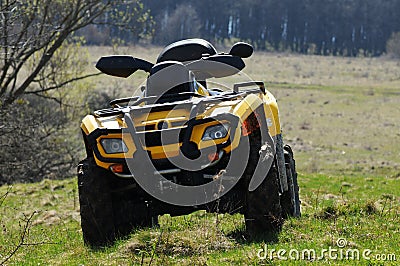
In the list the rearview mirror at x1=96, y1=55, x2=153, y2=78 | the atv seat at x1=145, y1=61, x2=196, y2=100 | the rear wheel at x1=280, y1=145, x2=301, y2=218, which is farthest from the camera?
the rearview mirror at x1=96, y1=55, x2=153, y2=78

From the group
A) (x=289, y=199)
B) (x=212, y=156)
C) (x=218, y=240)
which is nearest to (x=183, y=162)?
(x=212, y=156)

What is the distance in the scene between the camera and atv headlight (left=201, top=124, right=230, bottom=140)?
21.4ft

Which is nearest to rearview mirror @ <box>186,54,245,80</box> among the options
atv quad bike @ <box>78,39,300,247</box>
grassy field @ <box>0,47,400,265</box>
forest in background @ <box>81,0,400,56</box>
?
atv quad bike @ <box>78,39,300,247</box>

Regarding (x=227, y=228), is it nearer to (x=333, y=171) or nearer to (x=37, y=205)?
(x=37, y=205)

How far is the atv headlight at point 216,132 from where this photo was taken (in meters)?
6.52

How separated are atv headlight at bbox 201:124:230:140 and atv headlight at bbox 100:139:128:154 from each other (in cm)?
92

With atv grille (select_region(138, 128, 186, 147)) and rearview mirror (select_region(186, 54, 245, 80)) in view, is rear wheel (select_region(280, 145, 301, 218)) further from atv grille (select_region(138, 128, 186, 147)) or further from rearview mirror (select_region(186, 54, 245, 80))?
atv grille (select_region(138, 128, 186, 147))

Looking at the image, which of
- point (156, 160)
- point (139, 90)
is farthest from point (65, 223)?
point (156, 160)

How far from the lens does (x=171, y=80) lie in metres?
7.92

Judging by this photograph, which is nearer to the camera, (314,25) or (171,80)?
(171,80)

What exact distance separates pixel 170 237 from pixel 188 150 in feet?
3.10

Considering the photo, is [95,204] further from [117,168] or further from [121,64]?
[121,64]

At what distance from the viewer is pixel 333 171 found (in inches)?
906

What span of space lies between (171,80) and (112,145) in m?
1.51
